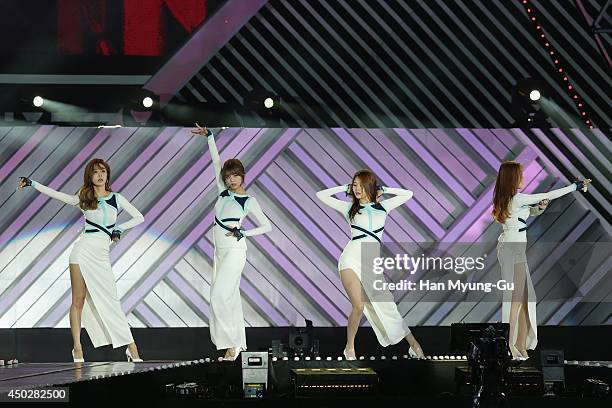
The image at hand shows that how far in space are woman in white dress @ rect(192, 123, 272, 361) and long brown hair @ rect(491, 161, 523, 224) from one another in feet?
7.22

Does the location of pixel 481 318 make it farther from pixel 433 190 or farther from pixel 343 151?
pixel 343 151

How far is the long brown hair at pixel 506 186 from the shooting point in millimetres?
9344

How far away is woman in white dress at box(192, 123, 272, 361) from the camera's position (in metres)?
9.68

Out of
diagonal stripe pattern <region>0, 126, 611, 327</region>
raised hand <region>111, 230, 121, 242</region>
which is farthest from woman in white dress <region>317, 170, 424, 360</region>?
raised hand <region>111, 230, 121, 242</region>

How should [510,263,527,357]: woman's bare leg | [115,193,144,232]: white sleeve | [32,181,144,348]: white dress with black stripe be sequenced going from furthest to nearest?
[115,193,144,232]: white sleeve < [32,181,144,348]: white dress with black stripe < [510,263,527,357]: woman's bare leg

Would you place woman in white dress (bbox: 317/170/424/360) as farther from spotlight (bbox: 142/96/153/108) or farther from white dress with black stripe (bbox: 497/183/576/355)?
spotlight (bbox: 142/96/153/108)

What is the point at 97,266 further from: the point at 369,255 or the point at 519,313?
the point at 519,313

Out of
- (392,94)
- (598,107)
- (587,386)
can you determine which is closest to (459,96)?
(392,94)

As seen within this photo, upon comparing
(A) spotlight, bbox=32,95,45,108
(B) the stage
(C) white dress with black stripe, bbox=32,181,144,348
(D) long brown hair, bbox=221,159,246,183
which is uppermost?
(A) spotlight, bbox=32,95,45,108

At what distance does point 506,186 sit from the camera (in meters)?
9.38

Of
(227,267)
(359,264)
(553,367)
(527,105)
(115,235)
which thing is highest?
(527,105)

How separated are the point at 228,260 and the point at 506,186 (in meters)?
2.63

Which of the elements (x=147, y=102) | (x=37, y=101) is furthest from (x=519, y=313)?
(x=37, y=101)

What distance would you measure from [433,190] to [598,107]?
240 centimetres
